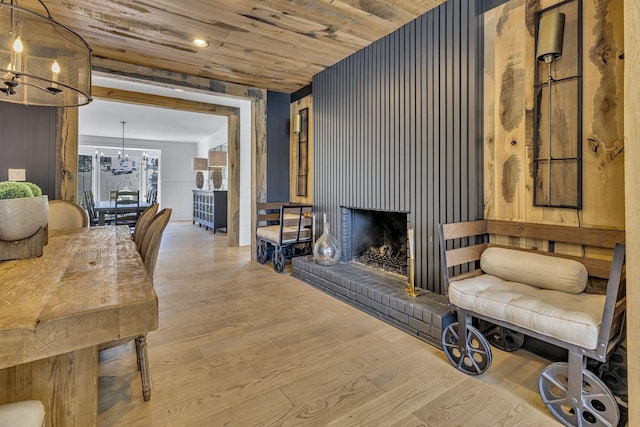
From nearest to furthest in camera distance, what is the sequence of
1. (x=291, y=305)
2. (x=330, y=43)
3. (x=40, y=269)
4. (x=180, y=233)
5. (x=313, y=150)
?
(x=40, y=269) < (x=291, y=305) < (x=330, y=43) < (x=313, y=150) < (x=180, y=233)

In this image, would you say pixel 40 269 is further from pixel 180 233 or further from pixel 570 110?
pixel 180 233

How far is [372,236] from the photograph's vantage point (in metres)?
3.86

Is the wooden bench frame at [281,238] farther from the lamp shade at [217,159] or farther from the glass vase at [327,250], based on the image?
the lamp shade at [217,159]

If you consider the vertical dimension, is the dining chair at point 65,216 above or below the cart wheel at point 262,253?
above

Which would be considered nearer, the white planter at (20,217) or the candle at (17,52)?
the white planter at (20,217)

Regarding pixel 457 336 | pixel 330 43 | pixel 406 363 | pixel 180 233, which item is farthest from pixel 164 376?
pixel 180 233

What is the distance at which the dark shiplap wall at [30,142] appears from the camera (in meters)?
3.07

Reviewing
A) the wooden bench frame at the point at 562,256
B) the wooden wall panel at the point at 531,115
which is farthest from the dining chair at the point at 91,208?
the wooden wall panel at the point at 531,115

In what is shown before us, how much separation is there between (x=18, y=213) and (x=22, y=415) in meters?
0.90

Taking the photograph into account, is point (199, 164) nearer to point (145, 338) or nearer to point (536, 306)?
point (145, 338)

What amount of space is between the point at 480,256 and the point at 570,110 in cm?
106

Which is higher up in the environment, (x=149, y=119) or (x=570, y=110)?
(x=149, y=119)

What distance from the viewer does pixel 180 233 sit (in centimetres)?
758

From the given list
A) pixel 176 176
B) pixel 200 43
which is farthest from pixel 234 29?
pixel 176 176
